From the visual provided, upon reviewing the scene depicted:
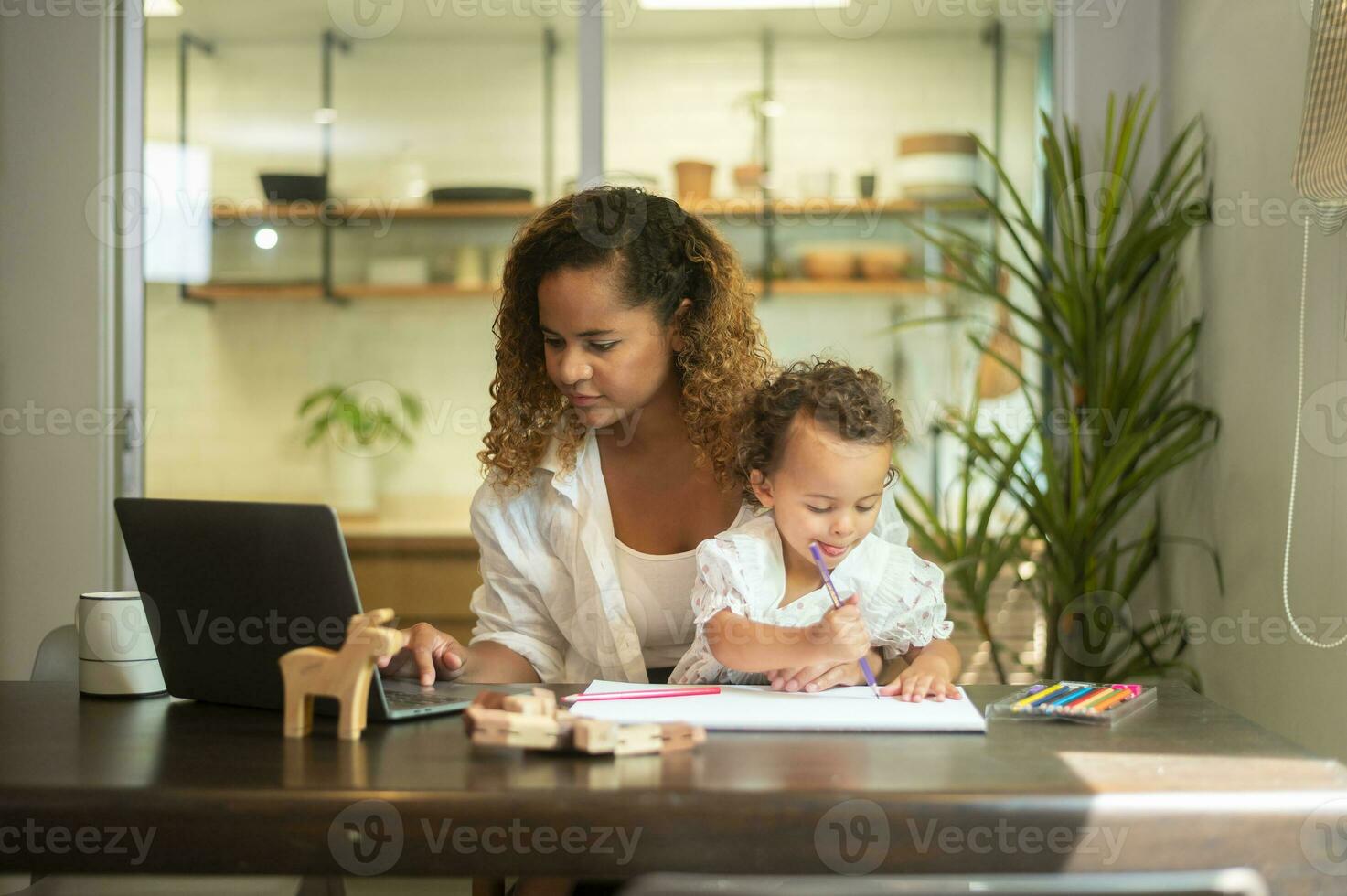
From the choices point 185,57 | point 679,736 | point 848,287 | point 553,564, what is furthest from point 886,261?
point 679,736

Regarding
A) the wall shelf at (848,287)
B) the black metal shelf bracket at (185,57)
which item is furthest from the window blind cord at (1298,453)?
the black metal shelf bracket at (185,57)

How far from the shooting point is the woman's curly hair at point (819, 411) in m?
1.53

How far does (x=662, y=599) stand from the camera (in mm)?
1824

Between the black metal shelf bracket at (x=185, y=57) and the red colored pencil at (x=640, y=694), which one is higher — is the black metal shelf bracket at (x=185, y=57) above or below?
above

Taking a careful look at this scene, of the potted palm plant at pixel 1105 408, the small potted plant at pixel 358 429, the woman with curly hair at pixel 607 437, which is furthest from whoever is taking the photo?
the small potted plant at pixel 358 429

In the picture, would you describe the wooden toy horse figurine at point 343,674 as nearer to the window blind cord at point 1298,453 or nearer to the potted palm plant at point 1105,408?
the window blind cord at point 1298,453

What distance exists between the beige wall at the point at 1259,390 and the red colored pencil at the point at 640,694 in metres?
1.22

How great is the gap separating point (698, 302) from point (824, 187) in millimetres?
1706

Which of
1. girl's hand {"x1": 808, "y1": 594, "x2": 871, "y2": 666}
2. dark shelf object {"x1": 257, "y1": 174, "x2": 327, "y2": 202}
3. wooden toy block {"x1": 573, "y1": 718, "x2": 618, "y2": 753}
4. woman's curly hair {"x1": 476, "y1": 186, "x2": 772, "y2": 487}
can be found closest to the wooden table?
wooden toy block {"x1": 573, "y1": 718, "x2": 618, "y2": 753}

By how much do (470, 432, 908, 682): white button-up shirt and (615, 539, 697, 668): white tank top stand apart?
Answer: 1cm

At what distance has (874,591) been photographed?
1628 mm

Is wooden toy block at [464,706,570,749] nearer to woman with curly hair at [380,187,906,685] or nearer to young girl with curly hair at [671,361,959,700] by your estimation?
young girl with curly hair at [671,361,959,700]

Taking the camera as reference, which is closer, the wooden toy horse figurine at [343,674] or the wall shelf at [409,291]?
the wooden toy horse figurine at [343,674]

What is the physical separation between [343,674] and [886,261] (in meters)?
2.60
